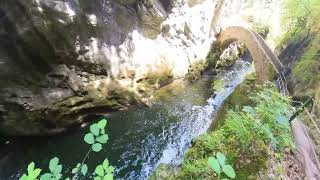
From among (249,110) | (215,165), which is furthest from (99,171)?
(249,110)

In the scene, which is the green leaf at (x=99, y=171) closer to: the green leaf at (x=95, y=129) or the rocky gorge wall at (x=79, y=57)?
the green leaf at (x=95, y=129)

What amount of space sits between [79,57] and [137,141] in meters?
3.25

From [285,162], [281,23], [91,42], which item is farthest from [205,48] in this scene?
[285,162]

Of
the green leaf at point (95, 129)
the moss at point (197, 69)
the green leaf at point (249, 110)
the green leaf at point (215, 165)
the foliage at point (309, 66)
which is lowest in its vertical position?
the moss at point (197, 69)

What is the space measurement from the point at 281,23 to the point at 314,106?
12087 mm

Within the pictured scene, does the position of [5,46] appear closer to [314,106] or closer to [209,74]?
[314,106]

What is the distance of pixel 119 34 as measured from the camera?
478 inches

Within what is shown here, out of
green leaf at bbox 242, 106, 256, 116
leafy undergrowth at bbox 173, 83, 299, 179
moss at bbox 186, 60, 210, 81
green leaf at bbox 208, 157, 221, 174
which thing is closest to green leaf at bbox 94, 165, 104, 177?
green leaf at bbox 208, 157, 221, 174

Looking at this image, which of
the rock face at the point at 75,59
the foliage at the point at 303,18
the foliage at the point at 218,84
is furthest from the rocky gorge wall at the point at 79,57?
the foliage at the point at 303,18

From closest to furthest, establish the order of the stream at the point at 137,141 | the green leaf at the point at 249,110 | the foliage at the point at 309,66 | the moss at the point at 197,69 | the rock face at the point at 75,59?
the green leaf at the point at 249,110, the rock face at the point at 75,59, the stream at the point at 137,141, the foliage at the point at 309,66, the moss at the point at 197,69

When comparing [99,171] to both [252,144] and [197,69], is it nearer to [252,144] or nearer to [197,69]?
[252,144]

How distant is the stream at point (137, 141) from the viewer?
31.0ft

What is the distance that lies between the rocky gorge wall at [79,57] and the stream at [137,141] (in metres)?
0.44

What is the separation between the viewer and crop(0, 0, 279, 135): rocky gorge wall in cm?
908
